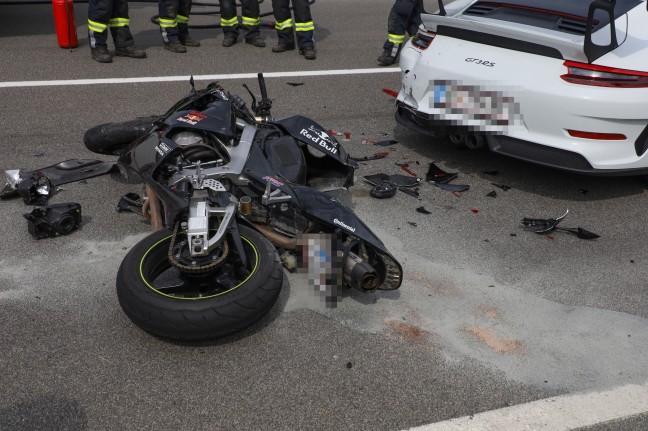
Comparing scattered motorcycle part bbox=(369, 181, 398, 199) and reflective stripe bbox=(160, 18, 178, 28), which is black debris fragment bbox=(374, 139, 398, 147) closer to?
scattered motorcycle part bbox=(369, 181, 398, 199)

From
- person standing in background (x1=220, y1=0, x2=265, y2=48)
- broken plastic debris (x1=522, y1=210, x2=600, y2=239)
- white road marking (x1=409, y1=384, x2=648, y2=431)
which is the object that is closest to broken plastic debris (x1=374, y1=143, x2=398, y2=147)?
broken plastic debris (x1=522, y1=210, x2=600, y2=239)

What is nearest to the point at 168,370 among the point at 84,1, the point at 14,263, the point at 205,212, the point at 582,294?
the point at 205,212

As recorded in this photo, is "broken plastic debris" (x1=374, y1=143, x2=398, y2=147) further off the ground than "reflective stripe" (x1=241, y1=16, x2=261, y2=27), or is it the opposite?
"reflective stripe" (x1=241, y1=16, x2=261, y2=27)

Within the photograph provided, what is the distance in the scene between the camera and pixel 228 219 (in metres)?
3.42

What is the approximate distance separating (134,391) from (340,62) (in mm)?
6204

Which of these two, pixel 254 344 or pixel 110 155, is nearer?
pixel 254 344

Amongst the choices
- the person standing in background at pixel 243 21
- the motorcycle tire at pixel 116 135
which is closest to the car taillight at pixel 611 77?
the motorcycle tire at pixel 116 135

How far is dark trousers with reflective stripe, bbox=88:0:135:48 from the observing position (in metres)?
7.82

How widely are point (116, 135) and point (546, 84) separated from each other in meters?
3.01

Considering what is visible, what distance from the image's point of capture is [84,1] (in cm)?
1100

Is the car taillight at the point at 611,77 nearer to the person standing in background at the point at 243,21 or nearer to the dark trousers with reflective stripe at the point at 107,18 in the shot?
the person standing in background at the point at 243,21

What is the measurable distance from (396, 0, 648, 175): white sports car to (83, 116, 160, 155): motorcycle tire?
2051mm

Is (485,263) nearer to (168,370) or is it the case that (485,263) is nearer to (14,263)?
(168,370)

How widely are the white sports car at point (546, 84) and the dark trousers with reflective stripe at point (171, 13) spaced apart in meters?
4.38
